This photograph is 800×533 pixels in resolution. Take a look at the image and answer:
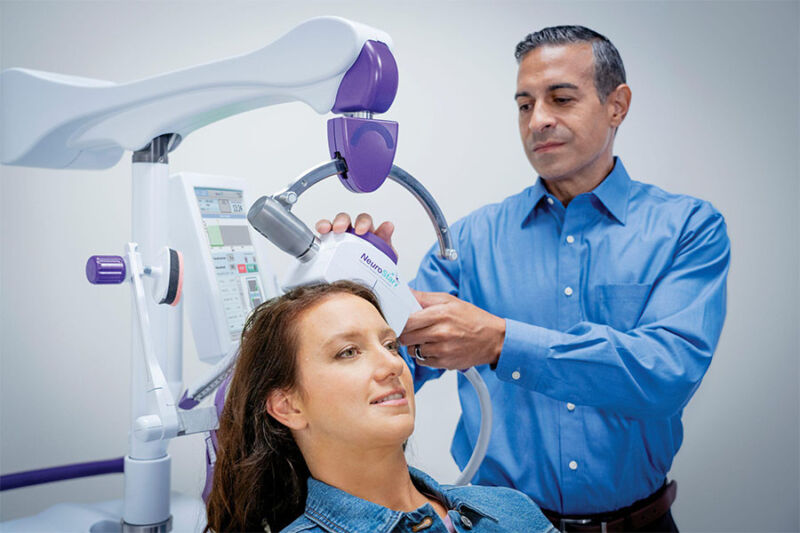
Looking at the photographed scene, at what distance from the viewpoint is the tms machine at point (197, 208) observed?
1112 millimetres

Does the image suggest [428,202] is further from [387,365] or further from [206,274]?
[206,274]

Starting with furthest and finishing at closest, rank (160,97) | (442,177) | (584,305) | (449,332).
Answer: (442,177) < (584,305) < (449,332) < (160,97)

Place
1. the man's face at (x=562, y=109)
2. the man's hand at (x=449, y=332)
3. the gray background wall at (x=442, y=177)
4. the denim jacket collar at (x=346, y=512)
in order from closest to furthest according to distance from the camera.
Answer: the denim jacket collar at (x=346, y=512)
the man's hand at (x=449, y=332)
the man's face at (x=562, y=109)
the gray background wall at (x=442, y=177)

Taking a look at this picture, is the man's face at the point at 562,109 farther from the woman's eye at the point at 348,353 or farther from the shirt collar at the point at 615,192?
the woman's eye at the point at 348,353

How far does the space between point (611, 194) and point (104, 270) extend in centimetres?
125

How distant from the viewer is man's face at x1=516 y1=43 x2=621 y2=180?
1816mm

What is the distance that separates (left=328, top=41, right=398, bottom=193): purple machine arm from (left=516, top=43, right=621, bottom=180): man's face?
79 cm

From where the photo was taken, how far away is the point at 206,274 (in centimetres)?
146

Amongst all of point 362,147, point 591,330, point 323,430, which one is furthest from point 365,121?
point 591,330

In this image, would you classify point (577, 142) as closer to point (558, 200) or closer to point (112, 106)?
point (558, 200)

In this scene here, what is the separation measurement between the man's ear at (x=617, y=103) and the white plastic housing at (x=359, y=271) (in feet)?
3.03

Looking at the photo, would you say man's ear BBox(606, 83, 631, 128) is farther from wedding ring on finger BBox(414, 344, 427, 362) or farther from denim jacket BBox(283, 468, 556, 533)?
denim jacket BBox(283, 468, 556, 533)

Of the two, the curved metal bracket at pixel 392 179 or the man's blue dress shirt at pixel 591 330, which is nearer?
the curved metal bracket at pixel 392 179

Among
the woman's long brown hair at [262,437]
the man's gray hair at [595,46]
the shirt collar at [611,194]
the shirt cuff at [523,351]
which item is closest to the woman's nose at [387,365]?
the woman's long brown hair at [262,437]
